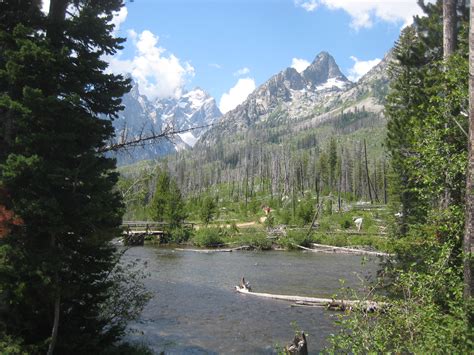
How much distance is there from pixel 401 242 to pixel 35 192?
27.7ft

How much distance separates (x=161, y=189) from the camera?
7062 centimetres

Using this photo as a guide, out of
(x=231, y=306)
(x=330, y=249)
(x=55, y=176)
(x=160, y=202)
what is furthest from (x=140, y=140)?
(x=160, y=202)

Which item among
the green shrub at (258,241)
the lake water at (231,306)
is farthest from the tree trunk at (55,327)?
the green shrub at (258,241)

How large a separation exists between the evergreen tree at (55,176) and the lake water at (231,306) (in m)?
5.36

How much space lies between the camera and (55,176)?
27.6 feet

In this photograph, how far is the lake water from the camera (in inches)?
625

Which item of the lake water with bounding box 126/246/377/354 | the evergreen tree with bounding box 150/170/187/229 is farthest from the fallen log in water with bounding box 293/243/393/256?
the evergreen tree with bounding box 150/170/187/229

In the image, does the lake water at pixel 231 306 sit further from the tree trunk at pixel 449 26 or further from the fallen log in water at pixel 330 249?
the tree trunk at pixel 449 26

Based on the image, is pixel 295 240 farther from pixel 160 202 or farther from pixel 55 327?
pixel 55 327

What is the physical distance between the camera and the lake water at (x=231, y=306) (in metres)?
15.9

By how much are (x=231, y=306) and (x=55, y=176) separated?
15.5m

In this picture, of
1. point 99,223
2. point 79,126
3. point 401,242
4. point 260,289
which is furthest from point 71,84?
point 260,289

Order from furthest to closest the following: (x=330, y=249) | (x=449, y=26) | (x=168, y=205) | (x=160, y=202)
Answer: (x=160, y=202) < (x=168, y=205) < (x=330, y=249) < (x=449, y=26)

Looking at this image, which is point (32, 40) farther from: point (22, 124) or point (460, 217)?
point (460, 217)
